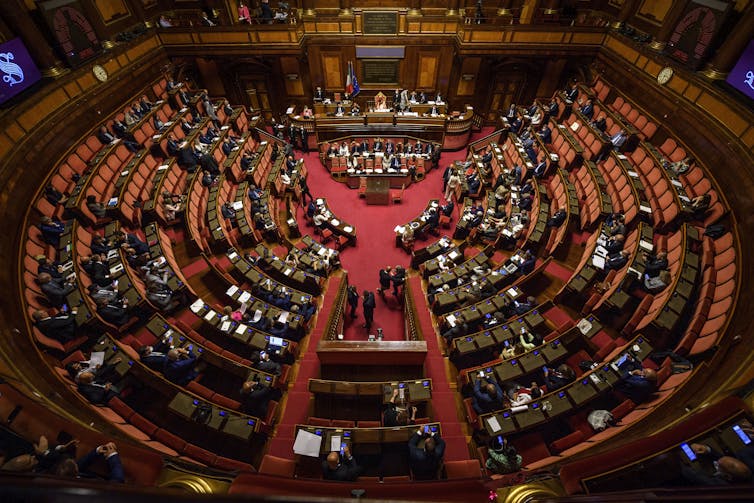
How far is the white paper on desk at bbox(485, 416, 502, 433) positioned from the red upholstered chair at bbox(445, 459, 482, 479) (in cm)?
65

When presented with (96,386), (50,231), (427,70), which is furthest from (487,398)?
(427,70)

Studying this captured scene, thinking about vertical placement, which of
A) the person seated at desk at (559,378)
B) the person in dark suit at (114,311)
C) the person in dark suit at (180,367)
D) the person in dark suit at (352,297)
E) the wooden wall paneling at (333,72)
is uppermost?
the wooden wall paneling at (333,72)

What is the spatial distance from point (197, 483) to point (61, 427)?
1754mm

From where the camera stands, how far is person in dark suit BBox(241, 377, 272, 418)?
5.39 metres

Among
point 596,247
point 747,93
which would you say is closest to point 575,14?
point 747,93

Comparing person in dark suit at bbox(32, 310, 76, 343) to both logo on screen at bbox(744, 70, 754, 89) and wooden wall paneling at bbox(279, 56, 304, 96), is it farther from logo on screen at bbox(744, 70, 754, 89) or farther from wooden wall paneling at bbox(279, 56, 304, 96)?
logo on screen at bbox(744, 70, 754, 89)

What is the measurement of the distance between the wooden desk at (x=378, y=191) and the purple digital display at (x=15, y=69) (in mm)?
9661

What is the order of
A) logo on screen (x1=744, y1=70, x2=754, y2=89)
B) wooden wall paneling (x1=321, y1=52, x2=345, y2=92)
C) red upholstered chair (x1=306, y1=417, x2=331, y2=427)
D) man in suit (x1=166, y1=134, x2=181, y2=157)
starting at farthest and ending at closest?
1. wooden wall paneling (x1=321, y1=52, x2=345, y2=92)
2. man in suit (x1=166, y1=134, x2=181, y2=157)
3. logo on screen (x1=744, y1=70, x2=754, y2=89)
4. red upholstered chair (x1=306, y1=417, x2=331, y2=427)

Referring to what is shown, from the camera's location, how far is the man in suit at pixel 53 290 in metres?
5.74

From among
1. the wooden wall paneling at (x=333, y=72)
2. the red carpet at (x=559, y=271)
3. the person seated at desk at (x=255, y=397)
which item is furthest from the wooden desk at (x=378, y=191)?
the person seated at desk at (x=255, y=397)

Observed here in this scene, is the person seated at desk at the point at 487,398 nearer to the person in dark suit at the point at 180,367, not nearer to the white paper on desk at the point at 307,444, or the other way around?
the white paper on desk at the point at 307,444

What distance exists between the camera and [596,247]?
739cm

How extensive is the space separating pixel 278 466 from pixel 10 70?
35.5ft

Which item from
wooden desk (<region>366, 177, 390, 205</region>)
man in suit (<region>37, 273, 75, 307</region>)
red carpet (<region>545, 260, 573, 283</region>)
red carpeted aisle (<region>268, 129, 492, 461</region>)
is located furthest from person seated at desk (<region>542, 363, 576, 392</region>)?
man in suit (<region>37, 273, 75, 307</region>)
